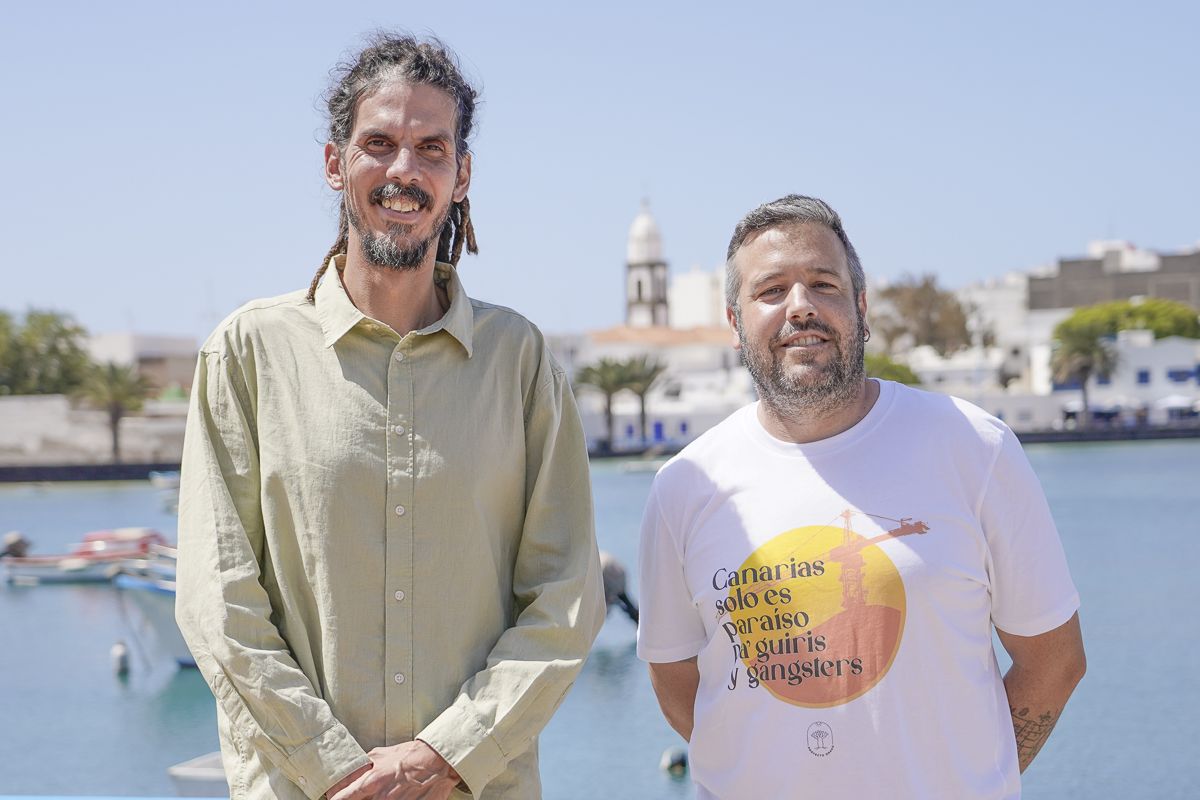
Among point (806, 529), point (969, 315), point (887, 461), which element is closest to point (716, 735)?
point (806, 529)

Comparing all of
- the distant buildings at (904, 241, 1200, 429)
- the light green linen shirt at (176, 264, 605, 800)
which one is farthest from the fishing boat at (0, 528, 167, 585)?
the distant buildings at (904, 241, 1200, 429)

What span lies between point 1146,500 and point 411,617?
3748 centimetres

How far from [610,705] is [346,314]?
497 inches

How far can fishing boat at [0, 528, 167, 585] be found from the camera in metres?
26.7

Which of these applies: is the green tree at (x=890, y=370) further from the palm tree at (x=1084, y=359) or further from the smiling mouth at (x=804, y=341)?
the smiling mouth at (x=804, y=341)

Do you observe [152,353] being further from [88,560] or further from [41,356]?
[88,560]

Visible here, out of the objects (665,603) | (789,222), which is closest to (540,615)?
(665,603)

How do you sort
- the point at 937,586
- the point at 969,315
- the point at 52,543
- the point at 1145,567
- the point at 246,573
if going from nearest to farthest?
the point at 246,573 < the point at 937,586 < the point at 1145,567 < the point at 52,543 < the point at 969,315

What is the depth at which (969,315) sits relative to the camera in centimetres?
8275

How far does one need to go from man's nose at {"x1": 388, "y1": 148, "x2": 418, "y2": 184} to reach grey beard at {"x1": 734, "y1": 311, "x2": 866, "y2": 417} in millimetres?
697

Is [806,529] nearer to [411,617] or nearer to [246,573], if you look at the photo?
[411,617]

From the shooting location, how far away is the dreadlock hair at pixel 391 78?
2277mm

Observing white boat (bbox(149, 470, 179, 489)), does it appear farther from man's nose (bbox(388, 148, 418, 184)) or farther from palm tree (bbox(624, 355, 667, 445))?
man's nose (bbox(388, 148, 418, 184))

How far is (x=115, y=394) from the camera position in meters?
51.7
